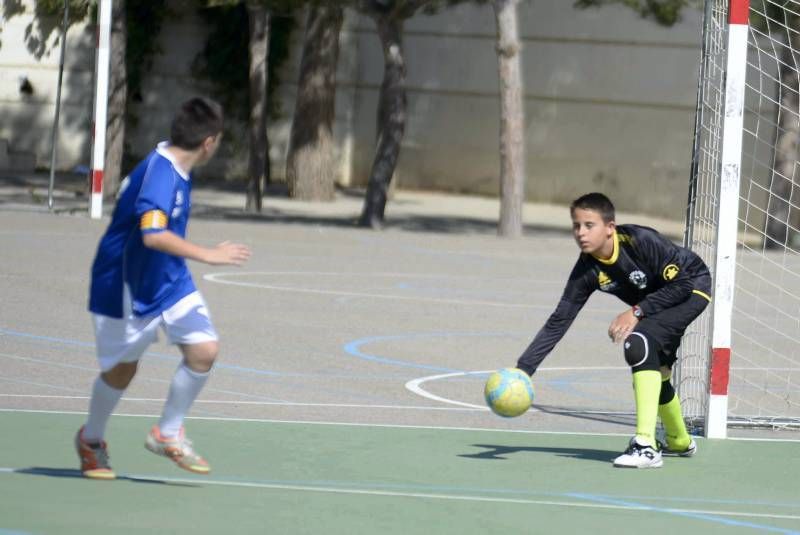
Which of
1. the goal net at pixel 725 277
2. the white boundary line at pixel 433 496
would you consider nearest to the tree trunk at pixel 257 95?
the goal net at pixel 725 277

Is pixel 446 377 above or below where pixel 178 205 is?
below

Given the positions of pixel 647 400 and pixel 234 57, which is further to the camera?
pixel 234 57

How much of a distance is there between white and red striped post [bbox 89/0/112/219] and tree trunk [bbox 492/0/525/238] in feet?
19.7

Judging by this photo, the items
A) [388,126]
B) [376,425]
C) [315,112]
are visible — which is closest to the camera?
[376,425]

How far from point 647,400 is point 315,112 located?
2568cm

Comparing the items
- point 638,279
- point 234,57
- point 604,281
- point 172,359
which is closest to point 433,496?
point 604,281

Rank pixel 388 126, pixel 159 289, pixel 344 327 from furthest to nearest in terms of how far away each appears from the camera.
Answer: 1. pixel 388 126
2. pixel 344 327
3. pixel 159 289

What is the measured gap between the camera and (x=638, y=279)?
8555 millimetres

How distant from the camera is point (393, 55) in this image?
26.5 meters

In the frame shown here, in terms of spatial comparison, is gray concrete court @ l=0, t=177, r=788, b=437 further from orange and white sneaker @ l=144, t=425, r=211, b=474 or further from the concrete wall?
the concrete wall

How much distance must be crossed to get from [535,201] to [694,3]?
8733 mm

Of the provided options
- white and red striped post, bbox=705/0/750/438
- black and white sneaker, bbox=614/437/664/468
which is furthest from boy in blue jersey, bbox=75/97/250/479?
white and red striped post, bbox=705/0/750/438

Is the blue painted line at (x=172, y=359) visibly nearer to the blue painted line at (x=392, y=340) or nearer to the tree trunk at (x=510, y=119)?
the blue painted line at (x=392, y=340)

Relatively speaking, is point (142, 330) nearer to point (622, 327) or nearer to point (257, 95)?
point (622, 327)
